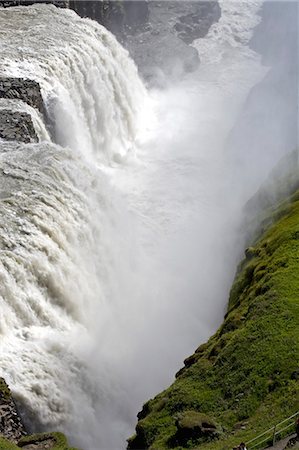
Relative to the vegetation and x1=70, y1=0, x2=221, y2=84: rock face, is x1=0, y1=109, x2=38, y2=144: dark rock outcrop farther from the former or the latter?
x1=70, y1=0, x2=221, y2=84: rock face

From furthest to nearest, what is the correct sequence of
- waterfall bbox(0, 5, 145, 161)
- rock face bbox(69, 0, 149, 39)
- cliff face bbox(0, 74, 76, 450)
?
1. rock face bbox(69, 0, 149, 39)
2. waterfall bbox(0, 5, 145, 161)
3. cliff face bbox(0, 74, 76, 450)

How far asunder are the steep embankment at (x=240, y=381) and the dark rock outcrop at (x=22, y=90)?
21.4 meters

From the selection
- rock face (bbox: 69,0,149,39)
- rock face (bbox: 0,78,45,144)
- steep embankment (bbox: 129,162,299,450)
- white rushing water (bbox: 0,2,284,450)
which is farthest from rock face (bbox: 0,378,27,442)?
rock face (bbox: 69,0,149,39)

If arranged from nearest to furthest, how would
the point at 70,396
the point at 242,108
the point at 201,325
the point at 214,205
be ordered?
the point at 70,396, the point at 201,325, the point at 214,205, the point at 242,108

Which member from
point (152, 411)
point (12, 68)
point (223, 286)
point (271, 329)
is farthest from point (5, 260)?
point (12, 68)

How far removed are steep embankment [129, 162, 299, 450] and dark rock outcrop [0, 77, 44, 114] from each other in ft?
70.1

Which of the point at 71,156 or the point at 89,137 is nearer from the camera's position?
the point at 71,156

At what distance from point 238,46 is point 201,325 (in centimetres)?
6285

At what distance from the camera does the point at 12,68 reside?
45062 millimetres

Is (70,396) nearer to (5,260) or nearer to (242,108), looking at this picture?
(5,260)

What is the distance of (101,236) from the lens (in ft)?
118

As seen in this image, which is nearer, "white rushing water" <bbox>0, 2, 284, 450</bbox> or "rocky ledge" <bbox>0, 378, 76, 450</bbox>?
"rocky ledge" <bbox>0, 378, 76, 450</bbox>

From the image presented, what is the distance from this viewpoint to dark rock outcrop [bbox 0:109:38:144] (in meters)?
36.5

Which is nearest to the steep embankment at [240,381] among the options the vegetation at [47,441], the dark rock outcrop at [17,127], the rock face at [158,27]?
the vegetation at [47,441]
